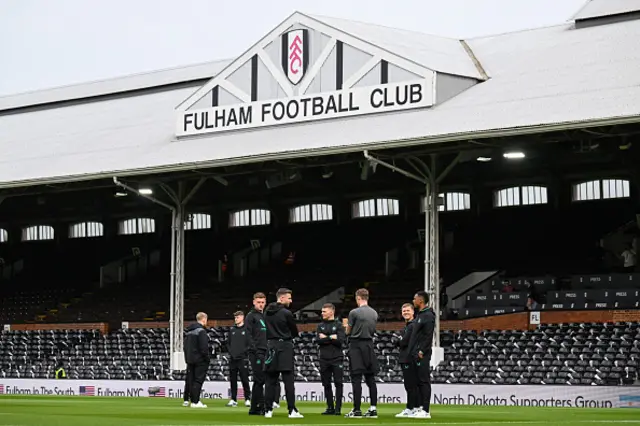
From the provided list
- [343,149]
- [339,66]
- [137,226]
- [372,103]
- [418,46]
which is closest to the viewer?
[343,149]

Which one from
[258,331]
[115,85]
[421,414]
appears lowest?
[421,414]

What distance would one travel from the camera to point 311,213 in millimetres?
52250

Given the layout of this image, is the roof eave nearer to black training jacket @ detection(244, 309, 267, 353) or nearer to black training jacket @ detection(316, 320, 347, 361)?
black training jacket @ detection(316, 320, 347, 361)

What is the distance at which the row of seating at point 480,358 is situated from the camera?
30141 millimetres

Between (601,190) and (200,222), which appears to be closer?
(601,190)

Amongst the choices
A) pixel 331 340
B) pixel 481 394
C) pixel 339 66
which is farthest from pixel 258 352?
pixel 339 66

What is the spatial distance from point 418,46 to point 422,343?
1991cm

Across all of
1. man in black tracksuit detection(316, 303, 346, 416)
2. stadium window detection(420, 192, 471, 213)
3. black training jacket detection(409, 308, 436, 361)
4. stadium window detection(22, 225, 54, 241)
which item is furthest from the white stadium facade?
stadium window detection(22, 225, 54, 241)

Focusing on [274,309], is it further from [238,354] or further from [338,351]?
[238,354]

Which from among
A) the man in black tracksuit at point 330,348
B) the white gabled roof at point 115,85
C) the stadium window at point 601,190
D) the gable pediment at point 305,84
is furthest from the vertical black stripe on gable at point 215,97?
the man in black tracksuit at point 330,348

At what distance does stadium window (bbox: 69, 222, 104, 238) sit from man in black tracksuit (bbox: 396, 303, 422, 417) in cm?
4085

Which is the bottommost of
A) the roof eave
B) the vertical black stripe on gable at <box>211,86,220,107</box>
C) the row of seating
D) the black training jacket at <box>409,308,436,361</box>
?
the row of seating

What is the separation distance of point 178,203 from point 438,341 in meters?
9.68

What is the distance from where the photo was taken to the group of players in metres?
18.9
